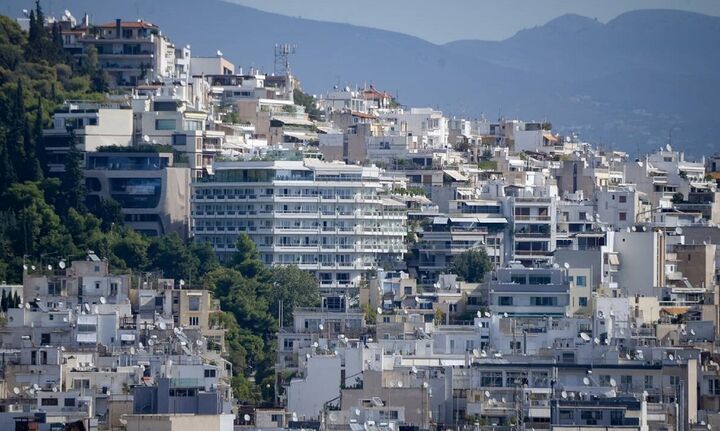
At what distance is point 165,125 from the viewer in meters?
99.1

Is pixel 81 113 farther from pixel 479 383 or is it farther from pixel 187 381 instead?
pixel 187 381

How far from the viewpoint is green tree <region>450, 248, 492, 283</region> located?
9219 centimetres

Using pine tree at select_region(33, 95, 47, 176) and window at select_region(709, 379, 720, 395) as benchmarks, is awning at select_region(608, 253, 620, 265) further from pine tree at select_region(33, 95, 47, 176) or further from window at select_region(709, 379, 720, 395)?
window at select_region(709, 379, 720, 395)

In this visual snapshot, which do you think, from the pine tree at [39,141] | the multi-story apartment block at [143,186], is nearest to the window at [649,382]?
the multi-story apartment block at [143,186]

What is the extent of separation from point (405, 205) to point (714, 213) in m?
12.5

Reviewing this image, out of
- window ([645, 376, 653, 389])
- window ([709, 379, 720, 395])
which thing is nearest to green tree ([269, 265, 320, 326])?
window ([709, 379, 720, 395])

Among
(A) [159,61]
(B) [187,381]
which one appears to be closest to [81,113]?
(A) [159,61]

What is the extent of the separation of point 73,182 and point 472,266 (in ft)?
37.5

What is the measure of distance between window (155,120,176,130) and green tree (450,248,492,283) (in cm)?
1042

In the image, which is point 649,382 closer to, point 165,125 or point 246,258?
point 246,258

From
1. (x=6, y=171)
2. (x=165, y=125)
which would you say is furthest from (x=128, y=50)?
(x=6, y=171)

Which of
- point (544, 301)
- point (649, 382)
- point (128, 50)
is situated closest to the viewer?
point (649, 382)

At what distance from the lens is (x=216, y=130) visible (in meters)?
106

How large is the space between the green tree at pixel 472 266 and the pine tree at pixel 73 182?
10.7 meters
